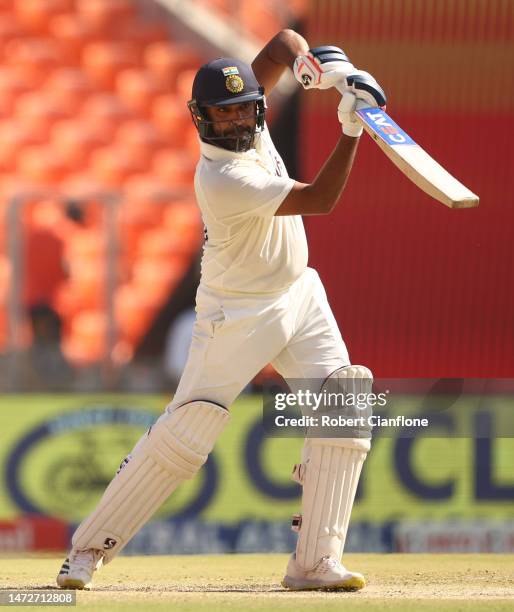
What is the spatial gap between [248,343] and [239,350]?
4 cm

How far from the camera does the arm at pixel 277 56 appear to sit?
5098mm

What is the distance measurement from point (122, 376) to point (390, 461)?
162 cm

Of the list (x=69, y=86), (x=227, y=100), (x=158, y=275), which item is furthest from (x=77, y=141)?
(x=227, y=100)

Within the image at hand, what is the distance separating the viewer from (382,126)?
14.4 ft

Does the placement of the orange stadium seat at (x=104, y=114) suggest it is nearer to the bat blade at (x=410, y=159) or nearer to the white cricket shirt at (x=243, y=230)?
the white cricket shirt at (x=243, y=230)

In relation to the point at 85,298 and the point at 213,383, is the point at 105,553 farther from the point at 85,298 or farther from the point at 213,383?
the point at 85,298

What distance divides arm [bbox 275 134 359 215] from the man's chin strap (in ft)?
1.99

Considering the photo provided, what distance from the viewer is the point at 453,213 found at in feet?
29.3

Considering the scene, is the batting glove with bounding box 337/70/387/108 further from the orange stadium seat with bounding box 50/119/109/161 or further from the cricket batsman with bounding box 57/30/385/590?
the orange stadium seat with bounding box 50/119/109/161

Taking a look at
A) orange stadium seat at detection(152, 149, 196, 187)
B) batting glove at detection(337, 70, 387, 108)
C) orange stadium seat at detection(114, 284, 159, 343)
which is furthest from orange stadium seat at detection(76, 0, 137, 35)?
batting glove at detection(337, 70, 387, 108)

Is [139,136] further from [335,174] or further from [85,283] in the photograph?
[335,174]

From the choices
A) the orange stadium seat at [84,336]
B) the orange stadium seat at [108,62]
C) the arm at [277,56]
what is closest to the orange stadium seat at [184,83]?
Answer: the orange stadium seat at [108,62]

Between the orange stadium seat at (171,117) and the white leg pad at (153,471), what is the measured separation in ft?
21.3

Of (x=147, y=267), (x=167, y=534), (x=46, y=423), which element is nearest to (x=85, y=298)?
(x=147, y=267)
